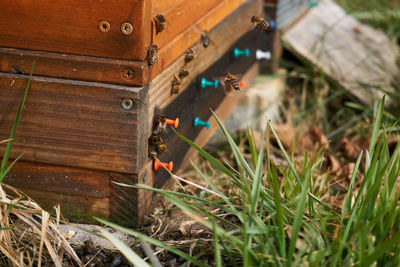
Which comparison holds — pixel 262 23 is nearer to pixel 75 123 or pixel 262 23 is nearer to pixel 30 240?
pixel 75 123

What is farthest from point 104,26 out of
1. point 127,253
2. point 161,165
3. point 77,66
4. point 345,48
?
point 345,48

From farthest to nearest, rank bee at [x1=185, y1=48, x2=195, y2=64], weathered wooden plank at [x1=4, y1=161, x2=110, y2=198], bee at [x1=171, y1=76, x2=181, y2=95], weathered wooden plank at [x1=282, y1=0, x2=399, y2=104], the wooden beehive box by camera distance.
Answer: weathered wooden plank at [x1=282, y1=0, x2=399, y2=104] → bee at [x1=185, y1=48, x2=195, y2=64] → bee at [x1=171, y1=76, x2=181, y2=95] → weathered wooden plank at [x1=4, y1=161, x2=110, y2=198] → the wooden beehive box

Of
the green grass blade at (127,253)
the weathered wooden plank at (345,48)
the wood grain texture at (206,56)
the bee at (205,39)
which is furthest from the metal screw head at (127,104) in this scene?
the weathered wooden plank at (345,48)

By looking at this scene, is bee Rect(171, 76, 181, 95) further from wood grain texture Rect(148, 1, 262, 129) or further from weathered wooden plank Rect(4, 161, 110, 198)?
weathered wooden plank Rect(4, 161, 110, 198)

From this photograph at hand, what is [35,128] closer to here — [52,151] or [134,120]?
[52,151]

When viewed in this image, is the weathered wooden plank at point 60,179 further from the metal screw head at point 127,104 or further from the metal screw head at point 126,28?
the metal screw head at point 126,28

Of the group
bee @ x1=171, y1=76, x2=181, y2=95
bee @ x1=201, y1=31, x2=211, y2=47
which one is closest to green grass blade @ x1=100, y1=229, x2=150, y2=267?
bee @ x1=171, y1=76, x2=181, y2=95

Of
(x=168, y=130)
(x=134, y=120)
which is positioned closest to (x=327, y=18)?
(x=168, y=130)
